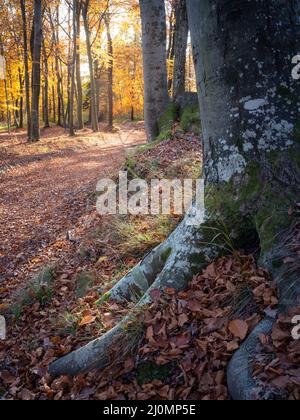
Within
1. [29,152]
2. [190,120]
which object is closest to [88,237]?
[190,120]

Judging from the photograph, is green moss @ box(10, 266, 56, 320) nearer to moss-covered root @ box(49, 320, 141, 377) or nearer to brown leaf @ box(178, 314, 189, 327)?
moss-covered root @ box(49, 320, 141, 377)

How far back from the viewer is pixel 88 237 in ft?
18.2

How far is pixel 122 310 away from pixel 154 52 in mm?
6149

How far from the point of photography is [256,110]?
9.14 ft

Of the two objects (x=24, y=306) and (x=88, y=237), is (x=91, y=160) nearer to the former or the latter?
(x=88, y=237)

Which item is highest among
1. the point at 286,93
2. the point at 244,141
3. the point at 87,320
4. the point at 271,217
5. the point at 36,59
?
the point at 36,59

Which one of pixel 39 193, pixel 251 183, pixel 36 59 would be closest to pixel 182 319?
pixel 251 183

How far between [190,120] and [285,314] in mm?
7140

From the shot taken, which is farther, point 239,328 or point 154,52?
point 154,52

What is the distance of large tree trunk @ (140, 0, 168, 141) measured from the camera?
7.38m

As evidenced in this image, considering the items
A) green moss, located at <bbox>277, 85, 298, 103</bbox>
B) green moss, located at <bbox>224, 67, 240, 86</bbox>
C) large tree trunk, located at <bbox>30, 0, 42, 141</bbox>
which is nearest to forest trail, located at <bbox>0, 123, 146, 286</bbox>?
large tree trunk, located at <bbox>30, 0, 42, 141</bbox>

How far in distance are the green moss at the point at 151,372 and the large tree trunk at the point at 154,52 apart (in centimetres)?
669

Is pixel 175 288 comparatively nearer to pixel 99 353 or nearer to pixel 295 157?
pixel 99 353

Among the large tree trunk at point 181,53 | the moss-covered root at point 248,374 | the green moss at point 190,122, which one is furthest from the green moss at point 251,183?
the large tree trunk at point 181,53
